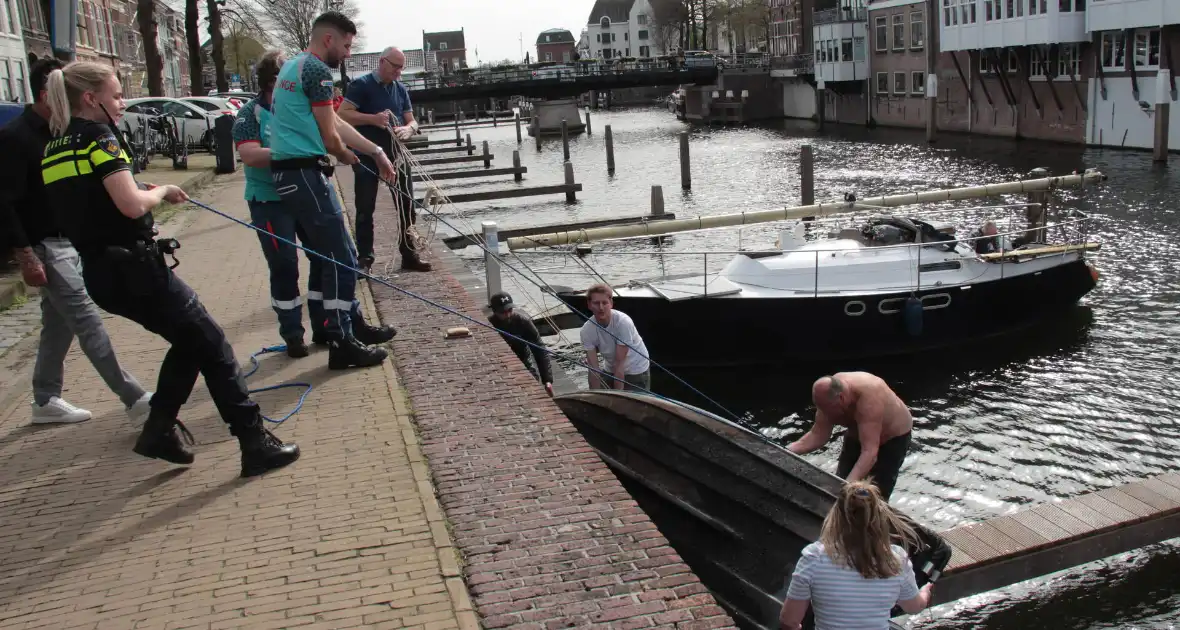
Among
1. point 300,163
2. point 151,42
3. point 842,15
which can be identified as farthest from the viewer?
point 842,15

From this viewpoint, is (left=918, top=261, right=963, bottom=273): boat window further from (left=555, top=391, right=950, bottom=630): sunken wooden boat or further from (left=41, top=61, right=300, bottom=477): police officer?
(left=41, top=61, right=300, bottom=477): police officer

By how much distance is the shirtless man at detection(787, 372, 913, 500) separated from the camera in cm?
667

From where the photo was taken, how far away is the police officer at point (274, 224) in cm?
700

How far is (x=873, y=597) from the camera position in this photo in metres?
4.46

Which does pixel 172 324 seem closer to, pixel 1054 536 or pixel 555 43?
pixel 1054 536

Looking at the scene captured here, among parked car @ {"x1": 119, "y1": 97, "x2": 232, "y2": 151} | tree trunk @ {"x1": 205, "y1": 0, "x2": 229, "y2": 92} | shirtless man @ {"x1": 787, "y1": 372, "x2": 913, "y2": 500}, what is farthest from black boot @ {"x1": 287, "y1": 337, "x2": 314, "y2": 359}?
tree trunk @ {"x1": 205, "y1": 0, "x2": 229, "y2": 92}

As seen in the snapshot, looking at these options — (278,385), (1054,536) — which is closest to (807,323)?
(1054,536)

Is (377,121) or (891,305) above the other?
(377,121)

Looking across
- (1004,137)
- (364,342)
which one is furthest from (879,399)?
(1004,137)

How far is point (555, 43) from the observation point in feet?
517

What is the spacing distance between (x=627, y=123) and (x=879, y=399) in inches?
2835

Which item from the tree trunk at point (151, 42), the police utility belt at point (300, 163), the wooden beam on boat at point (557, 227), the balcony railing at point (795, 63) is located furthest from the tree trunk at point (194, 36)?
the balcony railing at point (795, 63)

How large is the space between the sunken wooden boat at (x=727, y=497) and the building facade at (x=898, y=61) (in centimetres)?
4808

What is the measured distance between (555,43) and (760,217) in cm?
14879
